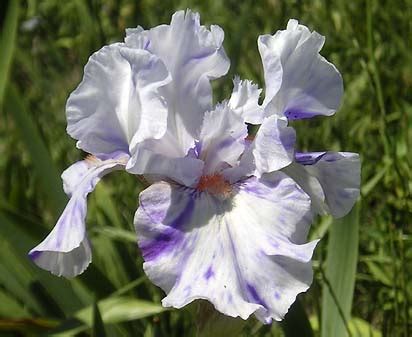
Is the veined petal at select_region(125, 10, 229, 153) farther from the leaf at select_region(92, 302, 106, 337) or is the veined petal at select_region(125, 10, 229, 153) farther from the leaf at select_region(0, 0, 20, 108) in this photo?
the leaf at select_region(0, 0, 20, 108)

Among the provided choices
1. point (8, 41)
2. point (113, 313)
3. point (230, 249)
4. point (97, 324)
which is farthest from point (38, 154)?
point (230, 249)

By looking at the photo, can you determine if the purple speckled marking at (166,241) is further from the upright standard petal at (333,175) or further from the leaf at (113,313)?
the leaf at (113,313)

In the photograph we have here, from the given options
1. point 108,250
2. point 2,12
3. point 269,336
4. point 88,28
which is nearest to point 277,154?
point 269,336

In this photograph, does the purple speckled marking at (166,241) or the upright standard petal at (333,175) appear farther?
the upright standard petal at (333,175)

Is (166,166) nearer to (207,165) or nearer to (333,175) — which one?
(207,165)

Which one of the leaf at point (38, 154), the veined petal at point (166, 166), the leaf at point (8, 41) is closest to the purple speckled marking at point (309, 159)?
the veined petal at point (166, 166)
